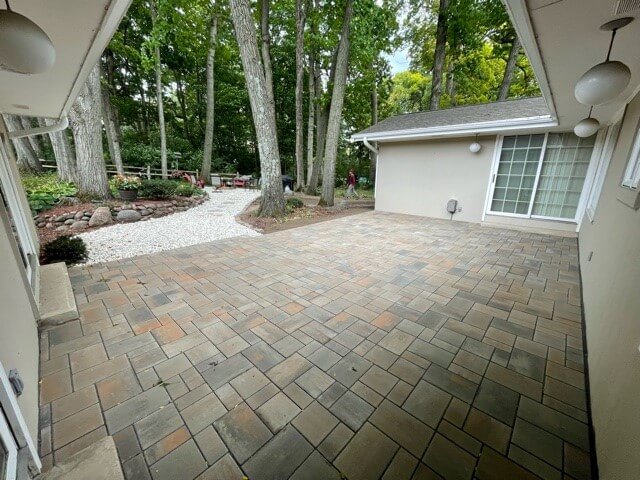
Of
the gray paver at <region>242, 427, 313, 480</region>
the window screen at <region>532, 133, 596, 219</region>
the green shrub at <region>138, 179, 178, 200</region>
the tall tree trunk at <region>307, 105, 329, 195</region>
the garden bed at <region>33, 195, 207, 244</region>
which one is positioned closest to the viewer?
the gray paver at <region>242, 427, 313, 480</region>

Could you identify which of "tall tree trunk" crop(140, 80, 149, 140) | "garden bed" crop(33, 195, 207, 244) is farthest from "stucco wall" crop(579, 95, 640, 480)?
"tall tree trunk" crop(140, 80, 149, 140)

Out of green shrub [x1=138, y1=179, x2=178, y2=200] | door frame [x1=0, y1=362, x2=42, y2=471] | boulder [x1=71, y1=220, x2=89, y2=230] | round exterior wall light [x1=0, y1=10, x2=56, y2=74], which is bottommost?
boulder [x1=71, y1=220, x2=89, y2=230]

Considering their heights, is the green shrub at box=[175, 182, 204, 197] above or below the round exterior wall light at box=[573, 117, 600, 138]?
below

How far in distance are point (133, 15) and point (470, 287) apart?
1836 centimetres

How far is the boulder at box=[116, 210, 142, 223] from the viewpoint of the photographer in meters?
5.94

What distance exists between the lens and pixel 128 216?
237 inches

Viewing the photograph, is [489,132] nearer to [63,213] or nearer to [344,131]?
[63,213]

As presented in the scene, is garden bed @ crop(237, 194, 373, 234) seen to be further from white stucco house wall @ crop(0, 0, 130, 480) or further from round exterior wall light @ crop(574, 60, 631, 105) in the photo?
round exterior wall light @ crop(574, 60, 631, 105)

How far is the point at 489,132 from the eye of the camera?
5.92 metres

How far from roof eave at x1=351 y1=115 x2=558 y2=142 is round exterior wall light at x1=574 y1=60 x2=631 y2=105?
11.4 ft

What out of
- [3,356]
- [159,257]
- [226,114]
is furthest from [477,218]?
[226,114]

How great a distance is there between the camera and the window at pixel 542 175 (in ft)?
18.0

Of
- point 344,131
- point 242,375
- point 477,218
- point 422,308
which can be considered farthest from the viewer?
point 344,131

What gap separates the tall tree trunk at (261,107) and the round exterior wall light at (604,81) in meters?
5.36
